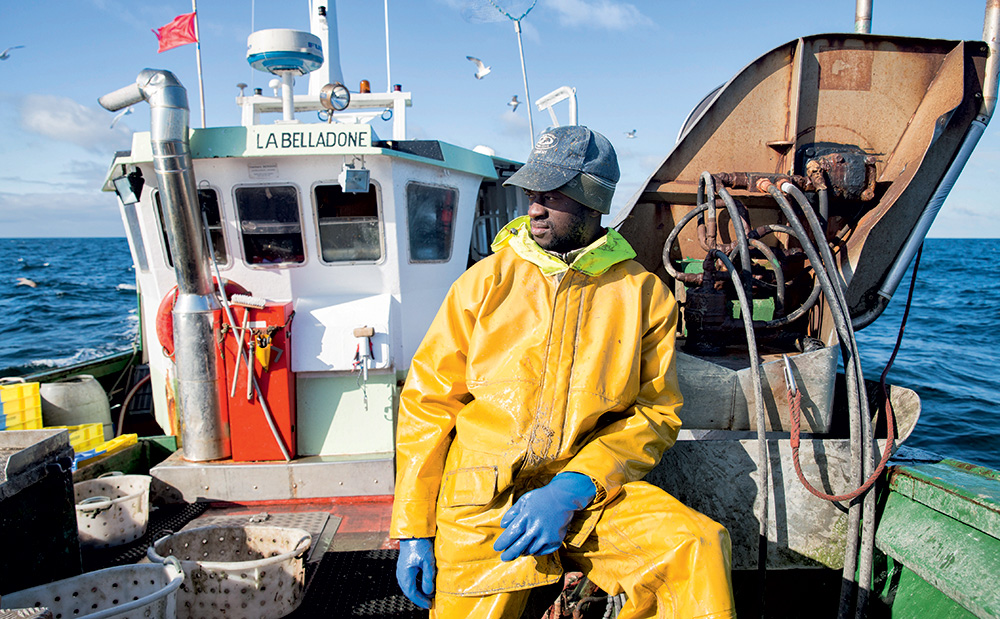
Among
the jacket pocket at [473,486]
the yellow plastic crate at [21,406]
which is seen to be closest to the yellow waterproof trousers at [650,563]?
the jacket pocket at [473,486]

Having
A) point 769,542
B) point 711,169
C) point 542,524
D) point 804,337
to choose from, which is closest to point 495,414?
point 542,524

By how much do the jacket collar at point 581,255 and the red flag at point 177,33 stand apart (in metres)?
4.69

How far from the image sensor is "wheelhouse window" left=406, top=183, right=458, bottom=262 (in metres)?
4.92

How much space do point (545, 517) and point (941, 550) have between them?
1.33m

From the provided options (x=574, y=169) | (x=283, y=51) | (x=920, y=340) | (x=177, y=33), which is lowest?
(x=920, y=340)

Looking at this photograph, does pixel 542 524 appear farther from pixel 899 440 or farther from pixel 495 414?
pixel 899 440

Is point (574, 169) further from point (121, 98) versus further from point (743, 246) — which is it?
point (121, 98)

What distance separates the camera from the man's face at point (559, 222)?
2.13 meters

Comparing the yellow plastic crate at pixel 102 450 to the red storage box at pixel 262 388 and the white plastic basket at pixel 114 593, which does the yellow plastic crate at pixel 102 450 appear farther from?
the white plastic basket at pixel 114 593

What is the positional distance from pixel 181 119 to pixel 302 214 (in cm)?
103

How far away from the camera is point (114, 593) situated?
258cm

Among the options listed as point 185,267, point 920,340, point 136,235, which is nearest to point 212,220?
point 185,267

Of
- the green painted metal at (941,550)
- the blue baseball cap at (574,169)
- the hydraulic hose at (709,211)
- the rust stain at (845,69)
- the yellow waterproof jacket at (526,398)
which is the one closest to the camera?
the green painted metal at (941,550)

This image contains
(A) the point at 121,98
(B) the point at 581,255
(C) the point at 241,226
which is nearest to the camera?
(B) the point at 581,255
